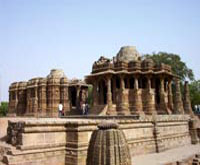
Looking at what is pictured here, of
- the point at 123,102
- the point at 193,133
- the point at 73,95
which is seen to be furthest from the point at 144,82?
the point at 73,95

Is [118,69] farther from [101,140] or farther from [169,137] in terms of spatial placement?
[101,140]

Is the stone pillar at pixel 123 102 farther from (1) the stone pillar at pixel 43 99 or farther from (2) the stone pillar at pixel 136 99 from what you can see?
(1) the stone pillar at pixel 43 99

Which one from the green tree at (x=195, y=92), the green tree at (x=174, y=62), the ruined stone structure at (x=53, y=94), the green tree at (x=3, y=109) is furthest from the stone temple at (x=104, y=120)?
the green tree at (x=3, y=109)

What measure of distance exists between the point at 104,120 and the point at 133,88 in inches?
643

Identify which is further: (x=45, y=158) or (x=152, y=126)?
(x=152, y=126)

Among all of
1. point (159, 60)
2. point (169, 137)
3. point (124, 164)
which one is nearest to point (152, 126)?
point (169, 137)

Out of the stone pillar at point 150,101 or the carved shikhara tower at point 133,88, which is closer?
the stone pillar at point 150,101

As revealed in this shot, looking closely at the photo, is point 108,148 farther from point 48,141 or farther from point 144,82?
point 144,82

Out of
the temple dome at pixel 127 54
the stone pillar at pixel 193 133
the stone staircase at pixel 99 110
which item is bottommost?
the stone pillar at pixel 193 133

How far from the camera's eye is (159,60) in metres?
33.0

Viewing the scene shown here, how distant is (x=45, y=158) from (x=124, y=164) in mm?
3315

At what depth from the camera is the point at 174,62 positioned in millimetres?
33031

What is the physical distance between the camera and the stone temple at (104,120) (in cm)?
659

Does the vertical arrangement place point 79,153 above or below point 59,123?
below
